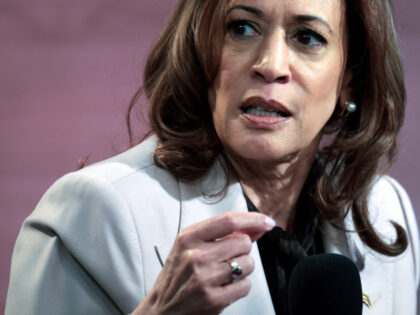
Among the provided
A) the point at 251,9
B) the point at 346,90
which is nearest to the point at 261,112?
the point at 251,9

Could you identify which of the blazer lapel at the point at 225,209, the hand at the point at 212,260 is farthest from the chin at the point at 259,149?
the hand at the point at 212,260

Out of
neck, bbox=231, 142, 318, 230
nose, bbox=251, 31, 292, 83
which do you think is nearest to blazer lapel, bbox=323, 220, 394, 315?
neck, bbox=231, 142, 318, 230

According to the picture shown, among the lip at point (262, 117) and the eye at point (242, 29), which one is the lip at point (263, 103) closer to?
the lip at point (262, 117)

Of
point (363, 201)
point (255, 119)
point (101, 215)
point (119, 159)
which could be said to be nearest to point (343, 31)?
point (255, 119)

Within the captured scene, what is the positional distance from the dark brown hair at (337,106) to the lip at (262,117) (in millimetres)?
124

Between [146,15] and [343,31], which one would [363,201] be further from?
[146,15]

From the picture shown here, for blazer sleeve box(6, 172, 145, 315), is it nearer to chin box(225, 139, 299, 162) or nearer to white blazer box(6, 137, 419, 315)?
white blazer box(6, 137, 419, 315)

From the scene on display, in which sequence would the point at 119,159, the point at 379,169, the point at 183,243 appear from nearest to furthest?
the point at 183,243 < the point at 119,159 < the point at 379,169

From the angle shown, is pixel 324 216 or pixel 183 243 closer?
pixel 183 243

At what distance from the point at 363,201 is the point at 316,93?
0.40 metres

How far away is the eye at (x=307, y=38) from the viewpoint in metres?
1.43

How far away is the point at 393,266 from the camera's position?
1.71m

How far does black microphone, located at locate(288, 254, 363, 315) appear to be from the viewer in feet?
3.77

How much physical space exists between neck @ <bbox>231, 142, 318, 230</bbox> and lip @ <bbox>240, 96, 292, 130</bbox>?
174 mm
